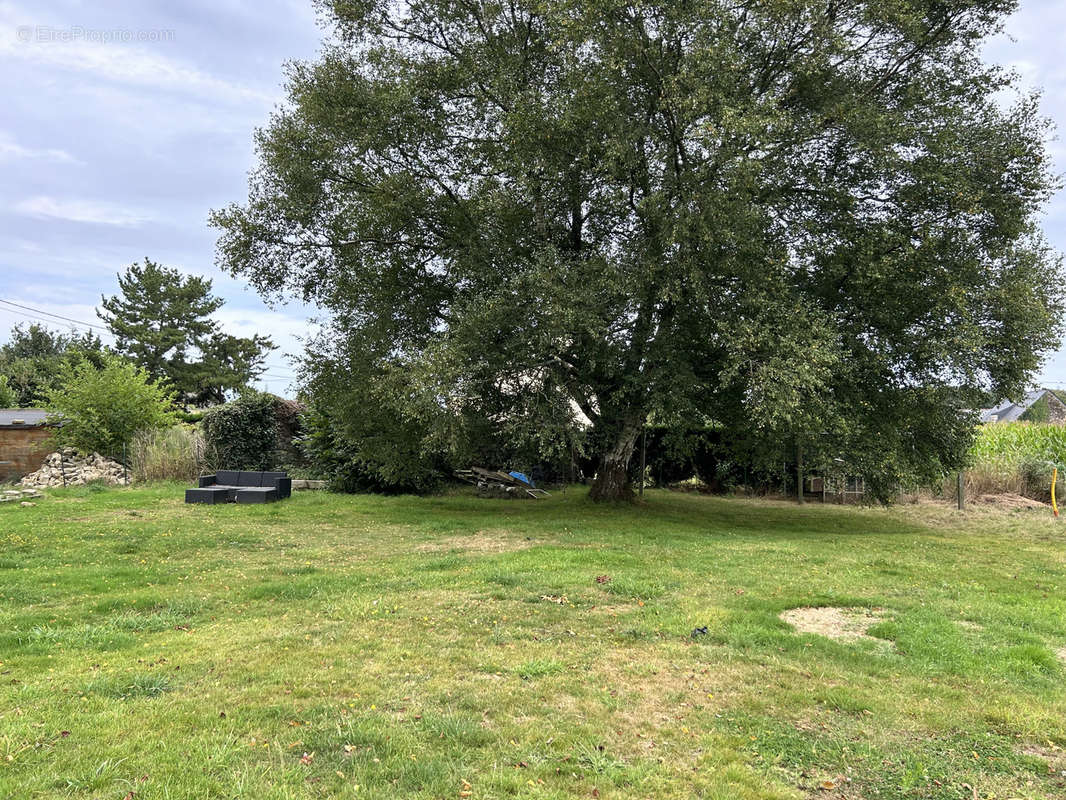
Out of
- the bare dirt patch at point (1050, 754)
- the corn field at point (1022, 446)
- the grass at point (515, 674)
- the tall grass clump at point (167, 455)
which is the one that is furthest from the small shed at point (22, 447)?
the corn field at point (1022, 446)

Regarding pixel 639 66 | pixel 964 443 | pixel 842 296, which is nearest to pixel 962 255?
pixel 842 296

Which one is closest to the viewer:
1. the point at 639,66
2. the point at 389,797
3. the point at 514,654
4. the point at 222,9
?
the point at 389,797

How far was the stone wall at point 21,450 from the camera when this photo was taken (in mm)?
17578

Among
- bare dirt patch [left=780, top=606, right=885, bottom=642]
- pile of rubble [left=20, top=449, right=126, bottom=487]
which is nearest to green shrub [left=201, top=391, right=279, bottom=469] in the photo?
pile of rubble [left=20, top=449, right=126, bottom=487]

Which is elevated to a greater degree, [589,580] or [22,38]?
[22,38]

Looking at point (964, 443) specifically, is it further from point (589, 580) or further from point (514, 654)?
point (514, 654)

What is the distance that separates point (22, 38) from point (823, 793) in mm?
14186

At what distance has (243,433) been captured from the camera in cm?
1756

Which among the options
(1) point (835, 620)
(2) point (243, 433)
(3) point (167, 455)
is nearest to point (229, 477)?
(2) point (243, 433)

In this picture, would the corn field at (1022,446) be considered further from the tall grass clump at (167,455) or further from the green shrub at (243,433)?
the tall grass clump at (167,455)

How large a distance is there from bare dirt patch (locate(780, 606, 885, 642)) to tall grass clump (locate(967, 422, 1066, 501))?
12.4 m

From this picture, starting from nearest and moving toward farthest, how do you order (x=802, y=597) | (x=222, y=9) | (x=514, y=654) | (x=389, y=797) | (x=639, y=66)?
(x=389, y=797), (x=514, y=654), (x=802, y=597), (x=222, y=9), (x=639, y=66)

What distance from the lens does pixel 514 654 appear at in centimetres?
445

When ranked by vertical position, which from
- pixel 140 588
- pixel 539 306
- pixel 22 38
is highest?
pixel 22 38
